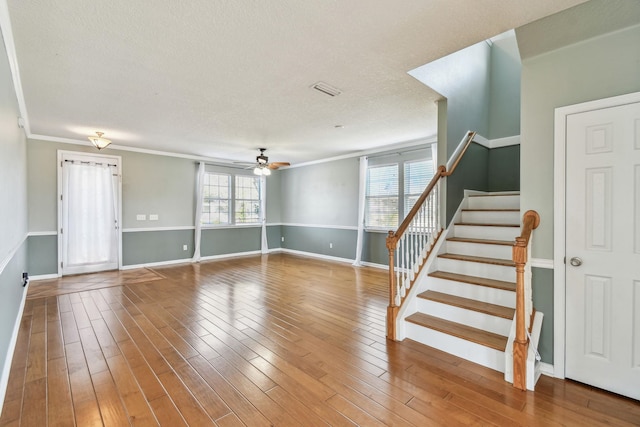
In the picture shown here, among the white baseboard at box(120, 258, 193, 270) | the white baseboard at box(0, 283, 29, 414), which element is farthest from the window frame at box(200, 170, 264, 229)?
the white baseboard at box(0, 283, 29, 414)

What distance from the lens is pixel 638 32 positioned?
193 centimetres

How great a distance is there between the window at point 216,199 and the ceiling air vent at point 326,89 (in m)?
5.01

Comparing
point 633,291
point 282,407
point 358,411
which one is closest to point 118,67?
point 282,407

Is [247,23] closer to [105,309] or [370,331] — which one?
[370,331]

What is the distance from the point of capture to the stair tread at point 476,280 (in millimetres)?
2639

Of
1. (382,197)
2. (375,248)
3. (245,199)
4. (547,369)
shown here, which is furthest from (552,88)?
(245,199)

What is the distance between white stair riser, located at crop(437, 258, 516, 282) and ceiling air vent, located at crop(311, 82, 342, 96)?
224cm

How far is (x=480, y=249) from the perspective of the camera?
316cm

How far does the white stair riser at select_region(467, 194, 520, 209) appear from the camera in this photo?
3642 mm

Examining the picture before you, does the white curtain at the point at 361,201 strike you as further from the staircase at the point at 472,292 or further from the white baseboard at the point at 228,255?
the white baseboard at the point at 228,255

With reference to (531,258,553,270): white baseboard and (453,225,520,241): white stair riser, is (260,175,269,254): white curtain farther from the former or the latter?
(531,258,553,270): white baseboard

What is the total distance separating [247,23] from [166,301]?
3.66m

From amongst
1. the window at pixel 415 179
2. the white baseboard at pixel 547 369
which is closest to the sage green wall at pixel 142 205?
the window at pixel 415 179

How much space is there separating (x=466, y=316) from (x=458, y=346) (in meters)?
0.30
